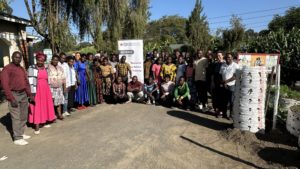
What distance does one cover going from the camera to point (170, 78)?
9.59 meters

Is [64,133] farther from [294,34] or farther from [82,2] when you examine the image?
Answer: [294,34]

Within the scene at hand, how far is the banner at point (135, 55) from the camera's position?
10523 millimetres

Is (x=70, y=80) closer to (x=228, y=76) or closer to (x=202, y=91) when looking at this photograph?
(x=202, y=91)

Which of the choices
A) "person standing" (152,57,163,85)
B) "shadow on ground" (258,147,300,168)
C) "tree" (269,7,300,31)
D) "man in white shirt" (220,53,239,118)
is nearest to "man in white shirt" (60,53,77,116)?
"person standing" (152,57,163,85)

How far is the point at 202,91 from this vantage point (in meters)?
8.77

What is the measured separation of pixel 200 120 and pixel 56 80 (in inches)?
150

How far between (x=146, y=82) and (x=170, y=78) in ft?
3.85

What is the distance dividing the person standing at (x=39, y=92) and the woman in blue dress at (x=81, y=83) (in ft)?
7.12

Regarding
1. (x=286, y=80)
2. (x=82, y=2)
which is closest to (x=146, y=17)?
(x=82, y=2)

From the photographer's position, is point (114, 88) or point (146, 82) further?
point (146, 82)

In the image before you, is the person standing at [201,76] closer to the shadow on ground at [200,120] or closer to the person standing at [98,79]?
the shadow on ground at [200,120]

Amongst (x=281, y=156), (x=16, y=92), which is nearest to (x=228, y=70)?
(x=281, y=156)

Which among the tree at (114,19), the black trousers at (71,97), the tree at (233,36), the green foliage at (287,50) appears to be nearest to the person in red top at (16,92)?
the black trousers at (71,97)

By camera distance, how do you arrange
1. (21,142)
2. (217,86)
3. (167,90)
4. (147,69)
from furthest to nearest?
(147,69), (167,90), (217,86), (21,142)
